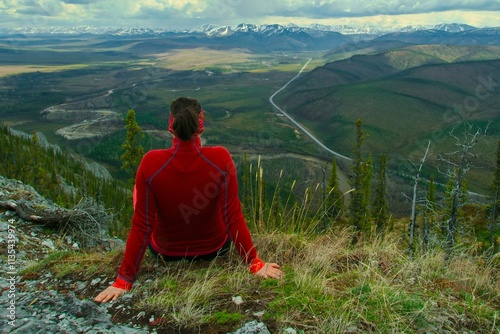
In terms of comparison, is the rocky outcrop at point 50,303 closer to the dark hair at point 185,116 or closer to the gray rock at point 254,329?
the gray rock at point 254,329

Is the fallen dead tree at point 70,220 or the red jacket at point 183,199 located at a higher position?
the red jacket at point 183,199

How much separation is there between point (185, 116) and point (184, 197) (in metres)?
0.98

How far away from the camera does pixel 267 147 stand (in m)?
123

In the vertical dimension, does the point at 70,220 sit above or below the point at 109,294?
below

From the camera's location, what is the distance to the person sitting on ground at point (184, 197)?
445cm

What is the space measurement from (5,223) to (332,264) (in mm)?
6660

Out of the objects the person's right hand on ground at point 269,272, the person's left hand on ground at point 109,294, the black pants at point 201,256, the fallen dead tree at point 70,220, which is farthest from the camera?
the fallen dead tree at point 70,220

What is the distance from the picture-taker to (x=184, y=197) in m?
4.61

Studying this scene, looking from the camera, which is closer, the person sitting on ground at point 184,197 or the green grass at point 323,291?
the green grass at point 323,291

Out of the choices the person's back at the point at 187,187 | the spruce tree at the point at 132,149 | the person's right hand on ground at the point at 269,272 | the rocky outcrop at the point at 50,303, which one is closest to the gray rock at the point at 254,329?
the rocky outcrop at the point at 50,303

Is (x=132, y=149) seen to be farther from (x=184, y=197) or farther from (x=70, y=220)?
(x=184, y=197)

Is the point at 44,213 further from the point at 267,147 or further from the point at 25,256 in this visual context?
the point at 267,147

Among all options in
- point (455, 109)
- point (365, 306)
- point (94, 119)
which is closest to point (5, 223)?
point (365, 306)

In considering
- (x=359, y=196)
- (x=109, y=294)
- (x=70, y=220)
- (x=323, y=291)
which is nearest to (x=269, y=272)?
(x=323, y=291)
